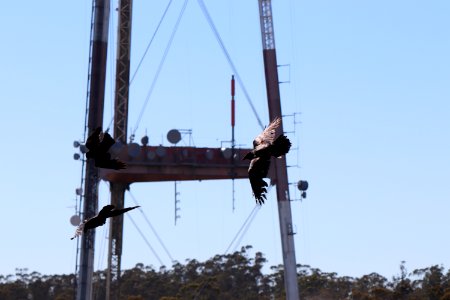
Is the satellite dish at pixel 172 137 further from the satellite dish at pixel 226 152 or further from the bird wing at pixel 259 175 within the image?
the bird wing at pixel 259 175

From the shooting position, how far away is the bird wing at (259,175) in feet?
137

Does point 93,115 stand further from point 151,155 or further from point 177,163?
point 177,163

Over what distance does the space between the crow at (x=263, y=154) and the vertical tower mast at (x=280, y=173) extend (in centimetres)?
6398

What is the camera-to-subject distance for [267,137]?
4316 centimetres

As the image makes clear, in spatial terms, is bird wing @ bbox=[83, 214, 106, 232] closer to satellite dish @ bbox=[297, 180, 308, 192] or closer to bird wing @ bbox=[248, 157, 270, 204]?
bird wing @ bbox=[248, 157, 270, 204]

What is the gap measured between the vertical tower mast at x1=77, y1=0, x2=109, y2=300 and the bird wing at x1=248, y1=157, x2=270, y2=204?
5738cm

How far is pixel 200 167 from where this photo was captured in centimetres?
10888

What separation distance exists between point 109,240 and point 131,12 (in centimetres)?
1873

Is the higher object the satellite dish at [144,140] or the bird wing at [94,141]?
the satellite dish at [144,140]

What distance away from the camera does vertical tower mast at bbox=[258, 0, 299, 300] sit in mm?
108375

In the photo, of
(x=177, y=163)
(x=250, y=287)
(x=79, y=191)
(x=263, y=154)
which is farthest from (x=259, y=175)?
(x=250, y=287)

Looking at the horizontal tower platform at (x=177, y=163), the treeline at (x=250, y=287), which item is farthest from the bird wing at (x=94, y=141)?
the treeline at (x=250, y=287)

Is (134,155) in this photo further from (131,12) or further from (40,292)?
(40,292)

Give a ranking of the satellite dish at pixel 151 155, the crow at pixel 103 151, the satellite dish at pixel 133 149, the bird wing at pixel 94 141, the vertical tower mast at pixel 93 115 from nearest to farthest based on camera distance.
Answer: the crow at pixel 103 151 < the bird wing at pixel 94 141 < the vertical tower mast at pixel 93 115 < the satellite dish at pixel 133 149 < the satellite dish at pixel 151 155
